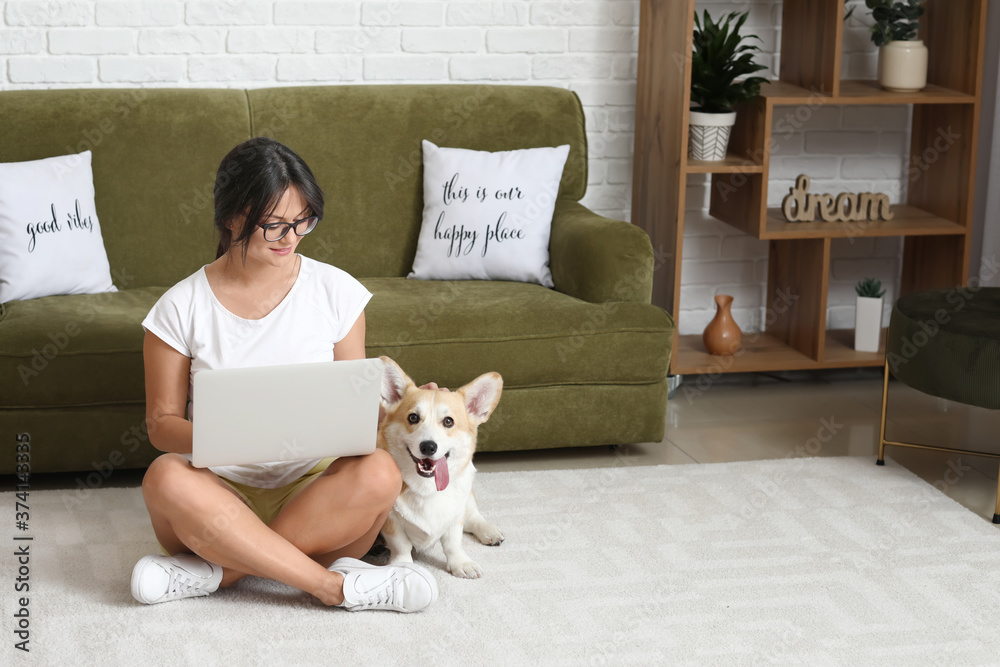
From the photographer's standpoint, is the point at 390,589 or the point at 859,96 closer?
the point at 390,589

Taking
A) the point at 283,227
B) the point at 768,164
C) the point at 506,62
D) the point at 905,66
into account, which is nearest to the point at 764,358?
the point at 768,164

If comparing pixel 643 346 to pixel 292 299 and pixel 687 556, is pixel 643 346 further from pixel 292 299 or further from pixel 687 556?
pixel 292 299

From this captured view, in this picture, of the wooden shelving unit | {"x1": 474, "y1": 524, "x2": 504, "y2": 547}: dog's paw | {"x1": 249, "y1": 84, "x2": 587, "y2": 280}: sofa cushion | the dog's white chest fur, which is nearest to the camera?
the dog's white chest fur

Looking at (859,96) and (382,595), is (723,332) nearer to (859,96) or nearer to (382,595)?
(859,96)

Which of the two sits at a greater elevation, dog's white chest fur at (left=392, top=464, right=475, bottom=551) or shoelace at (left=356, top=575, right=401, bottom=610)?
dog's white chest fur at (left=392, top=464, right=475, bottom=551)

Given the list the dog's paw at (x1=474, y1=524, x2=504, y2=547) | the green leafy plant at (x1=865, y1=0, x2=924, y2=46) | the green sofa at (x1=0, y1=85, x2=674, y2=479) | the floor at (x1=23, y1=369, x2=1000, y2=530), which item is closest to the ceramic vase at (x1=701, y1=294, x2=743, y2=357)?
the floor at (x1=23, y1=369, x2=1000, y2=530)

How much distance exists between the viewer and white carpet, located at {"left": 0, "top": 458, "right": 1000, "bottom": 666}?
6.12ft

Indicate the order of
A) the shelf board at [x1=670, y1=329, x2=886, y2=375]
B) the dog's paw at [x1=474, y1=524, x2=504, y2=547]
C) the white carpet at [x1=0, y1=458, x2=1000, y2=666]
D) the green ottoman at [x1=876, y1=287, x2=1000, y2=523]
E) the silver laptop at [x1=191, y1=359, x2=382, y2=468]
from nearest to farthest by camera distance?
1. the silver laptop at [x1=191, y1=359, x2=382, y2=468]
2. the white carpet at [x1=0, y1=458, x2=1000, y2=666]
3. the dog's paw at [x1=474, y1=524, x2=504, y2=547]
4. the green ottoman at [x1=876, y1=287, x2=1000, y2=523]
5. the shelf board at [x1=670, y1=329, x2=886, y2=375]

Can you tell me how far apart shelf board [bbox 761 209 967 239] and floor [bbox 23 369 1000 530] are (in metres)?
0.50

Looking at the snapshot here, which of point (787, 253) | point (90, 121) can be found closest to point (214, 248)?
point (90, 121)

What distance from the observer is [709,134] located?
Answer: 3.27 m

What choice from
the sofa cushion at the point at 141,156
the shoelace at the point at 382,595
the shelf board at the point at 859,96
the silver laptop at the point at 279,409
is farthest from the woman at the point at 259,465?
the shelf board at the point at 859,96

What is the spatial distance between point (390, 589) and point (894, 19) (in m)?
2.43

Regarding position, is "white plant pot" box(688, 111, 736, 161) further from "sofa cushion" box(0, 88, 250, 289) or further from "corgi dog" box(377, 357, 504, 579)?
"corgi dog" box(377, 357, 504, 579)
